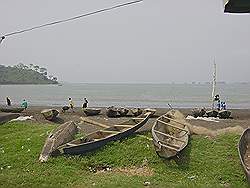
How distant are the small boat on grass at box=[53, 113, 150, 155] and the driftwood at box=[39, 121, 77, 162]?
0.87 ft

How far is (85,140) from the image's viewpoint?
1252 centimetres

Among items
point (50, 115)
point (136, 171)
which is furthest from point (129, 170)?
point (50, 115)

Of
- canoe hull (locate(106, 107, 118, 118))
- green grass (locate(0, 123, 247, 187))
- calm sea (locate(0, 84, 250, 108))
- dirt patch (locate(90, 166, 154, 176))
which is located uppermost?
green grass (locate(0, 123, 247, 187))

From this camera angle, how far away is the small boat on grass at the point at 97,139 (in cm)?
1155

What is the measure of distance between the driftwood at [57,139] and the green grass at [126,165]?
1.06 ft

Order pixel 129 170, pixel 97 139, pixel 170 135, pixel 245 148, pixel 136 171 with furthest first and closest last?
pixel 170 135
pixel 97 139
pixel 245 148
pixel 129 170
pixel 136 171

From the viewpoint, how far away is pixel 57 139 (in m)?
12.3

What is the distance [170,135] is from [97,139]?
104 inches

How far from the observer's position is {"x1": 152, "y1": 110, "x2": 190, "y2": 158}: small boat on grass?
10820 millimetres

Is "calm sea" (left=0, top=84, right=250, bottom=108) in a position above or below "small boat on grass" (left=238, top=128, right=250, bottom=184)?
below

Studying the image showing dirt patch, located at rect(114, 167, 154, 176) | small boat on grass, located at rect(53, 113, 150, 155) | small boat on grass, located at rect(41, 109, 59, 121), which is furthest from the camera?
small boat on grass, located at rect(41, 109, 59, 121)

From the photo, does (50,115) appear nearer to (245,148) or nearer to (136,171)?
(136,171)

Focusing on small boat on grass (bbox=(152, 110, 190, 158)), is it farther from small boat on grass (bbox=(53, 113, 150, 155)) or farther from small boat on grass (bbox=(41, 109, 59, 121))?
small boat on grass (bbox=(41, 109, 59, 121))

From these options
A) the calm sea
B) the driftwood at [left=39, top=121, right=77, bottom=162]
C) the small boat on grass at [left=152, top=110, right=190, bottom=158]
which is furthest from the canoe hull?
the calm sea
